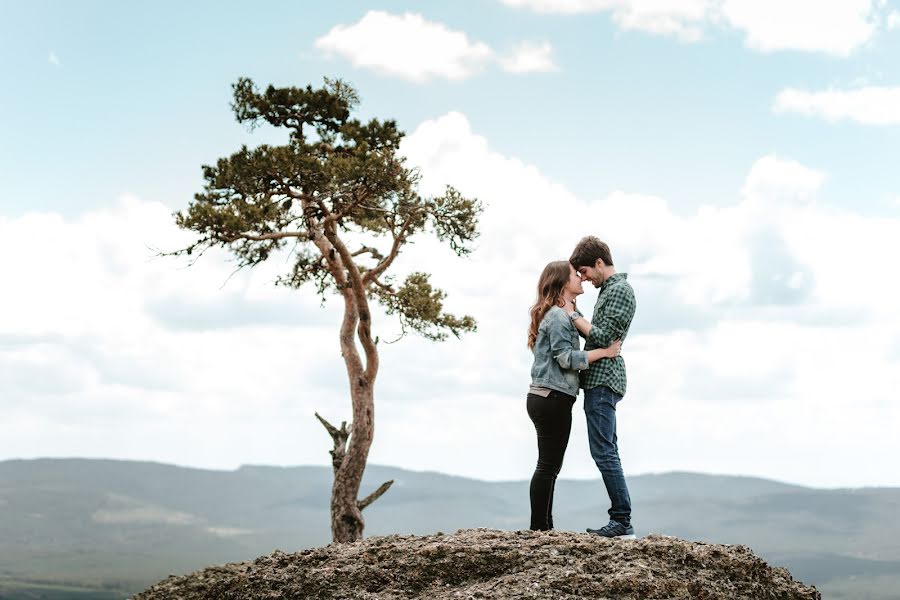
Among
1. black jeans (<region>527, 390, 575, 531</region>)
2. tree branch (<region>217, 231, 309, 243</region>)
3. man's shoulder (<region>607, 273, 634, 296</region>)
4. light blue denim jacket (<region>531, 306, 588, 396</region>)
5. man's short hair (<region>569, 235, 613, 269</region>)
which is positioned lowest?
black jeans (<region>527, 390, 575, 531</region>)

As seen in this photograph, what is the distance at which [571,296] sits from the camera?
7.40 m

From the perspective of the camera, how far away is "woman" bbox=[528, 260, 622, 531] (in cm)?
712

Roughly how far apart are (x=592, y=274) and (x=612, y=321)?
0.46 metres

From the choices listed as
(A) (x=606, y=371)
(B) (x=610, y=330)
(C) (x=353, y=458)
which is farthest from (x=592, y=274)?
(C) (x=353, y=458)

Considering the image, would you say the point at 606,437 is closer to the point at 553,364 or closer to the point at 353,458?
the point at 553,364

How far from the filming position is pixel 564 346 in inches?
279

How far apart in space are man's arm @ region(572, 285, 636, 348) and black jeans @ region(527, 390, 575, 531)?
53cm

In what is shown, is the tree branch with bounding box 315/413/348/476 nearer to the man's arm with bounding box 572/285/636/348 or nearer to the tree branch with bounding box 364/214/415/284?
the tree branch with bounding box 364/214/415/284

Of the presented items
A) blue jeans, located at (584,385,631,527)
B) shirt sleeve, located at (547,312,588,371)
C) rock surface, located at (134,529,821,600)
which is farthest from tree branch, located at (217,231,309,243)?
blue jeans, located at (584,385,631,527)

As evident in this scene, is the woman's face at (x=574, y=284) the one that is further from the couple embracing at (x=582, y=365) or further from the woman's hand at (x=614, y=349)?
the woman's hand at (x=614, y=349)

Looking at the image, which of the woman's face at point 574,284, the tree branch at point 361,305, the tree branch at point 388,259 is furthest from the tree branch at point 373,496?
the woman's face at point 574,284

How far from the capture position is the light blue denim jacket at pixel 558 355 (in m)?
7.07

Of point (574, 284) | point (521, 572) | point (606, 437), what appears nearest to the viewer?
point (521, 572)

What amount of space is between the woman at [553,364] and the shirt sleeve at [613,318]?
0.29 ft
